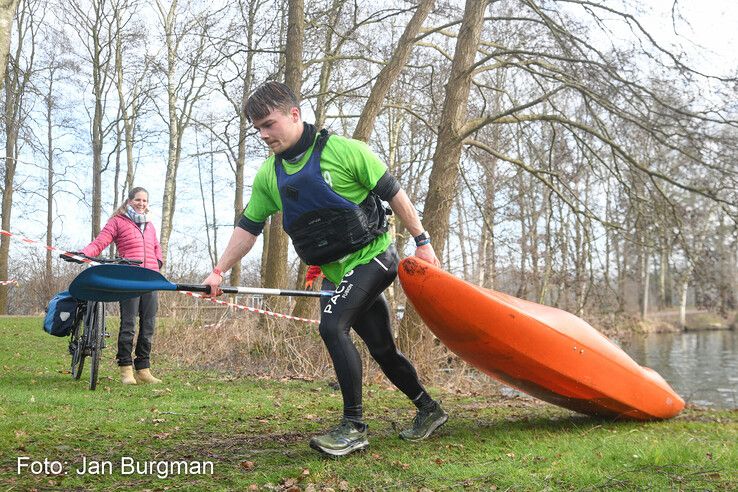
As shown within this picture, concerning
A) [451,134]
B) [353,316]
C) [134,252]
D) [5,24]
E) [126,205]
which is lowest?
[353,316]

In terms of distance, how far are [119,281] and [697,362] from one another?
46.9 feet

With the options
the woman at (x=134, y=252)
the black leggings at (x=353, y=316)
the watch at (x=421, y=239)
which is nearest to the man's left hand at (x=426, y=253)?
the watch at (x=421, y=239)

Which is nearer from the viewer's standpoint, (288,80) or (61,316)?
(61,316)

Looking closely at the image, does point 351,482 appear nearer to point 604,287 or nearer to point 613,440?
point 613,440

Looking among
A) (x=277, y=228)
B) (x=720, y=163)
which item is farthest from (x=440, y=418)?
(x=277, y=228)

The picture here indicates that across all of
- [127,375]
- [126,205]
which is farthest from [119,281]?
[127,375]

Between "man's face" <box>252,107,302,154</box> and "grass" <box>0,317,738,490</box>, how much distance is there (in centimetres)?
147

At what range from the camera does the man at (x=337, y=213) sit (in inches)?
125

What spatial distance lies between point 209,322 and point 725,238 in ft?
21.7

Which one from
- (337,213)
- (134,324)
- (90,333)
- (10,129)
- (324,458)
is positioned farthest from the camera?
(10,129)

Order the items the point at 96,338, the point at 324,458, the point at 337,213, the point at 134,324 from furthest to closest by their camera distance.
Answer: the point at 134,324, the point at 96,338, the point at 337,213, the point at 324,458

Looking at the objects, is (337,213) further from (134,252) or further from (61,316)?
(61,316)

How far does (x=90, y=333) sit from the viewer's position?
5.57 m

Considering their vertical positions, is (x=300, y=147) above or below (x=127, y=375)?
above
